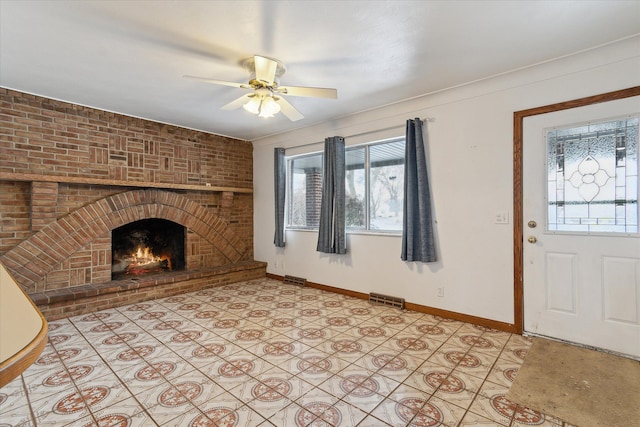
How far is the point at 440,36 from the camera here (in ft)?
7.34

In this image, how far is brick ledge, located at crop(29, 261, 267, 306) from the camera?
325 cm

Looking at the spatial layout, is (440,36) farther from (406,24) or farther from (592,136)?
(592,136)

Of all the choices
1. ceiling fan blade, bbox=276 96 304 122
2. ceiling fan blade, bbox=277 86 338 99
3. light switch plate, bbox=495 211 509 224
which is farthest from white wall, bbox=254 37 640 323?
ceiling fan blade, bbox=277 86 338 99

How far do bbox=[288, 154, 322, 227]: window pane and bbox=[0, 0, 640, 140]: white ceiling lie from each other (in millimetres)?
1646

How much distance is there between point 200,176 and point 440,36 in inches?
150

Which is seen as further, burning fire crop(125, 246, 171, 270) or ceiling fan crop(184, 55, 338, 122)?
burning fire crop(125, 246, 171, 270)

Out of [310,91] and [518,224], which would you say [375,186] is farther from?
[310,91]

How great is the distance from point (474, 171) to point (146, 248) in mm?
4561

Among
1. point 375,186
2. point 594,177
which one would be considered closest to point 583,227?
point 594,177

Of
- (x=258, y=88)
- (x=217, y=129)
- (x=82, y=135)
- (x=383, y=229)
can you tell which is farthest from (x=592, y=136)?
(x=82, y=135)

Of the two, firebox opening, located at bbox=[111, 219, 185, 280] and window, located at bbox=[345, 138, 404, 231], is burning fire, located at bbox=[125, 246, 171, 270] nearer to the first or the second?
firebox opening, located at bbox=[111, 219, 185, 280]

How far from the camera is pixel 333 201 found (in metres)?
4.15

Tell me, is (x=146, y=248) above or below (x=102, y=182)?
below

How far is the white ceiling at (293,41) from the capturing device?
1952 mm
